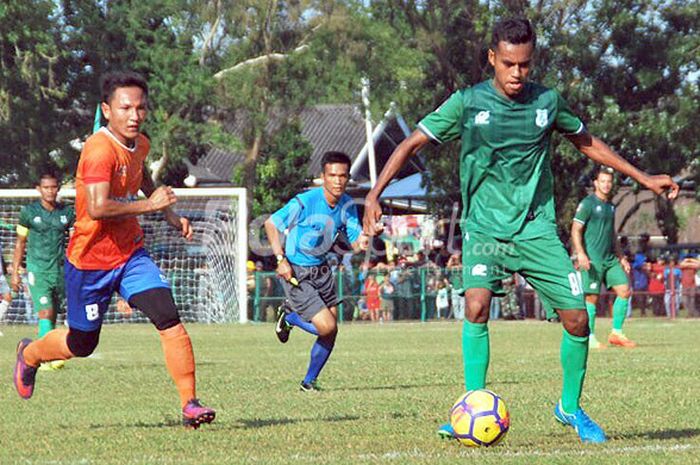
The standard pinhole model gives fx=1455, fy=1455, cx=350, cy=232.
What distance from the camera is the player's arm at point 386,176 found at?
7.60 metres

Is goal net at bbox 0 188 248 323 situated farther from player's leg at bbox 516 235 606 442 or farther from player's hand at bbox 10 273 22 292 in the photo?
player's leg at bbox 516 235 606 442

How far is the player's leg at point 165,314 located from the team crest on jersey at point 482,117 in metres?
2.08

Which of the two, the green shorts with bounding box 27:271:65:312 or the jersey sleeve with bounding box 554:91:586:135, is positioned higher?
the jersey sleeve with bounding box 554:91:586:135

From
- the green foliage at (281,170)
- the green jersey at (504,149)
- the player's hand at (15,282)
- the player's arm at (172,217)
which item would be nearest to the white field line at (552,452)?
the green jersey at (504,149)

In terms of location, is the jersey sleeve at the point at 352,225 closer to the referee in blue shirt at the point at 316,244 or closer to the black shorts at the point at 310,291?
the referee in blue shirt at the point at 316,244

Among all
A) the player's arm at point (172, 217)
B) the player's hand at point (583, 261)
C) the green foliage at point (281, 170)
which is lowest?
the player's hand at point (583, 261)

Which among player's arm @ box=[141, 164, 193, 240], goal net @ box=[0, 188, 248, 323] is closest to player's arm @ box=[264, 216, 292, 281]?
player's arm @ box=[141, 164, 193, 240]

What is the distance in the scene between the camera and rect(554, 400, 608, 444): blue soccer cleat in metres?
7.76

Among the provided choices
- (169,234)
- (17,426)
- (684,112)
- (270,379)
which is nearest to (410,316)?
(169,234)

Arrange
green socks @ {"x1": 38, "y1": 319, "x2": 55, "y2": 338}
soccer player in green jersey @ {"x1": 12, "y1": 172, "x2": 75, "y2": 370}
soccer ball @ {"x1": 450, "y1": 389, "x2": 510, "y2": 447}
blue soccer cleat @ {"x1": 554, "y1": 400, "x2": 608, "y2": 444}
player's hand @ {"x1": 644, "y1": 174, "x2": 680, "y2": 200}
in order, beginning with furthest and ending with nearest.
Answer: green socks @ {"x1": 38, "y1": 319, "x2": 55, "y2": 338}, soccer player in green jersey @ {"x1": 12, "y1": 172, "x2": 75, "y2": 370}, player's hand @ {"x1": 644, "y1": 174, "x2": 680, "y2": 200}, blue soccer cleat @ {"x1": 554, "y1": 400, "x2": 608, "y2": 444}, soccer ball @ {"x1": 450, "y1": 389, "x2": 510, "y2": 447}

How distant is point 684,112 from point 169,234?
12.8 m

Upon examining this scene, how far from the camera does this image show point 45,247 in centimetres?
1616

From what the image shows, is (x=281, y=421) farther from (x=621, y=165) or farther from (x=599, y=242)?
(x=599, y=242)

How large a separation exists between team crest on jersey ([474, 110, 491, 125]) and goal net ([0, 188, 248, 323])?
75.3 feet
